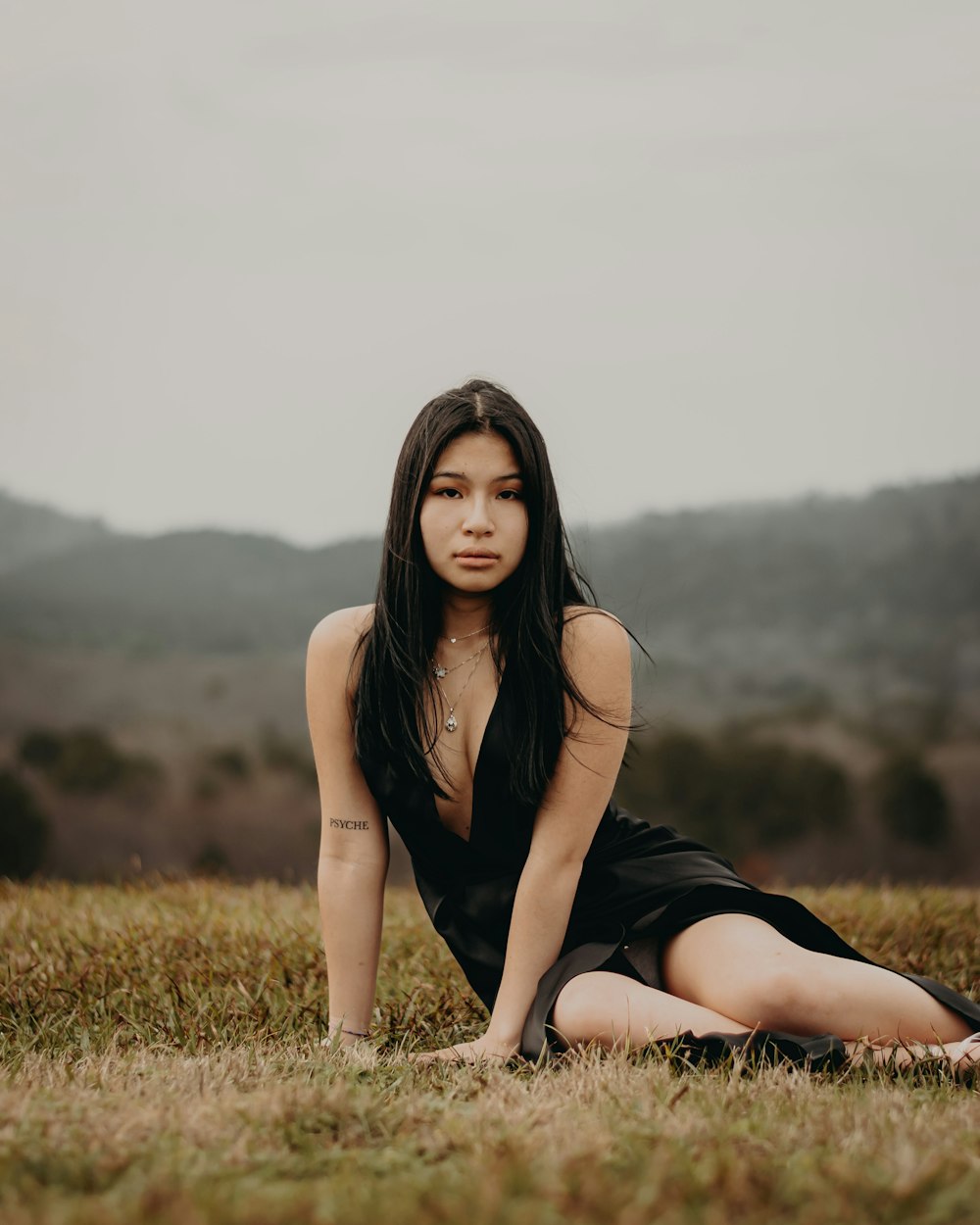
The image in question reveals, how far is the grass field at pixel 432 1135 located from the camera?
1.52m

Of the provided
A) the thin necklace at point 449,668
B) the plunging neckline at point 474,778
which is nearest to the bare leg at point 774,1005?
the plunging neckline at point 474,778

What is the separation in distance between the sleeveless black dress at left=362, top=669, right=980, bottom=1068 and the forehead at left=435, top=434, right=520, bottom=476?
1.67ft

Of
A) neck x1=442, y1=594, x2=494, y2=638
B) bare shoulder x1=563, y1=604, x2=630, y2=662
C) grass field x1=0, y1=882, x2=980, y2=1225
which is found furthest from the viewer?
neck x1=442, y1=594, x2=494, y2=638

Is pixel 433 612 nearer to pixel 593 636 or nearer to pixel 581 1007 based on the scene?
pixel 593 636

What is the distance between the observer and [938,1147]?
1782 mm

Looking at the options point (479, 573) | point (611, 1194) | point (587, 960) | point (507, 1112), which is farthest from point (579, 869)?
point (611, 1194)

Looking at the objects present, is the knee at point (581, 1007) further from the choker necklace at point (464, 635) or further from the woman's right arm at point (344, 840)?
the choker necklace at point (464, 635)

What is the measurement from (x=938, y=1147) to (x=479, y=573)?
1479 millimetres

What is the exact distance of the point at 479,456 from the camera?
2.76 metres

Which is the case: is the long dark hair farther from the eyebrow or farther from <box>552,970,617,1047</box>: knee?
<box>552,970,617,1047</box>: knee

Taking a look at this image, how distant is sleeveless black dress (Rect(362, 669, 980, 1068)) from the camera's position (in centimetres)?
281

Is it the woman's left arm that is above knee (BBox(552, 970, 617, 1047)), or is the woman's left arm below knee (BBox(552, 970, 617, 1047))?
above

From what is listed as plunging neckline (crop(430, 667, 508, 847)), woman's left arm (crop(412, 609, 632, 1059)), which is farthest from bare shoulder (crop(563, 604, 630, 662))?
plunging neckline (crop(430, 667, 508, 847))

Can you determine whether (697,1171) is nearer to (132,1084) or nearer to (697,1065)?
(697,1065)
